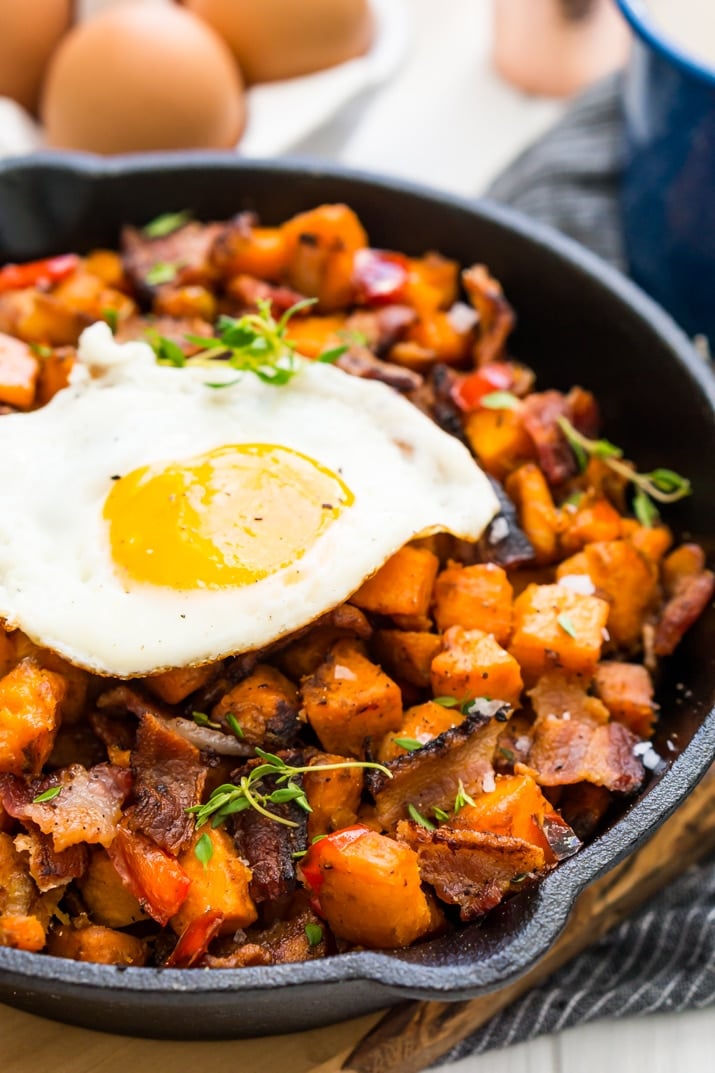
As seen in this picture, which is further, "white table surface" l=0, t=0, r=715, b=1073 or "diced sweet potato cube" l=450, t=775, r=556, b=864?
"white table surface" l=0, t=0, r=715, b=1073

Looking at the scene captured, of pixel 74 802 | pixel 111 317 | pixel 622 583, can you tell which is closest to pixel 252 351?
pixel 111 317

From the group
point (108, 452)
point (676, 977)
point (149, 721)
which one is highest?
point (108, 452)

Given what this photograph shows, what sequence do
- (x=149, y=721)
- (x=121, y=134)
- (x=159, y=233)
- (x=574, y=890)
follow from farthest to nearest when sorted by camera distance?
(x=121, y=134) → (x=159, y=233) → (x=149, y=721) → (x=574, y=890)

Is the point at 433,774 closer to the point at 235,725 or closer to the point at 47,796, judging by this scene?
the point at 235,725

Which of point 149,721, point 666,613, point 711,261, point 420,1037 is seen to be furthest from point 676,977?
point 711,261

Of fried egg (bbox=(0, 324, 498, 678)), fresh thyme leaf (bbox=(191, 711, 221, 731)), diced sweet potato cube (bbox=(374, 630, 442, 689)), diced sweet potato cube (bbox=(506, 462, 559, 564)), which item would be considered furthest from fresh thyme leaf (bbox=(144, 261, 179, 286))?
fresh thyme leaf (bbox=(191, 711, 221, 731))

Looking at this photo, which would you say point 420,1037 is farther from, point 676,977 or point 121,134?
point 121,134

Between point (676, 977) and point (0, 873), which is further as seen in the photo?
point (676, 977)

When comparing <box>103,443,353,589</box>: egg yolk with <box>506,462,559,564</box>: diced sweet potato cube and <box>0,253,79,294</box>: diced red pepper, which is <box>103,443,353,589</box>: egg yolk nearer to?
<box>506,462,559,564</box>: diced sweet potato cube
